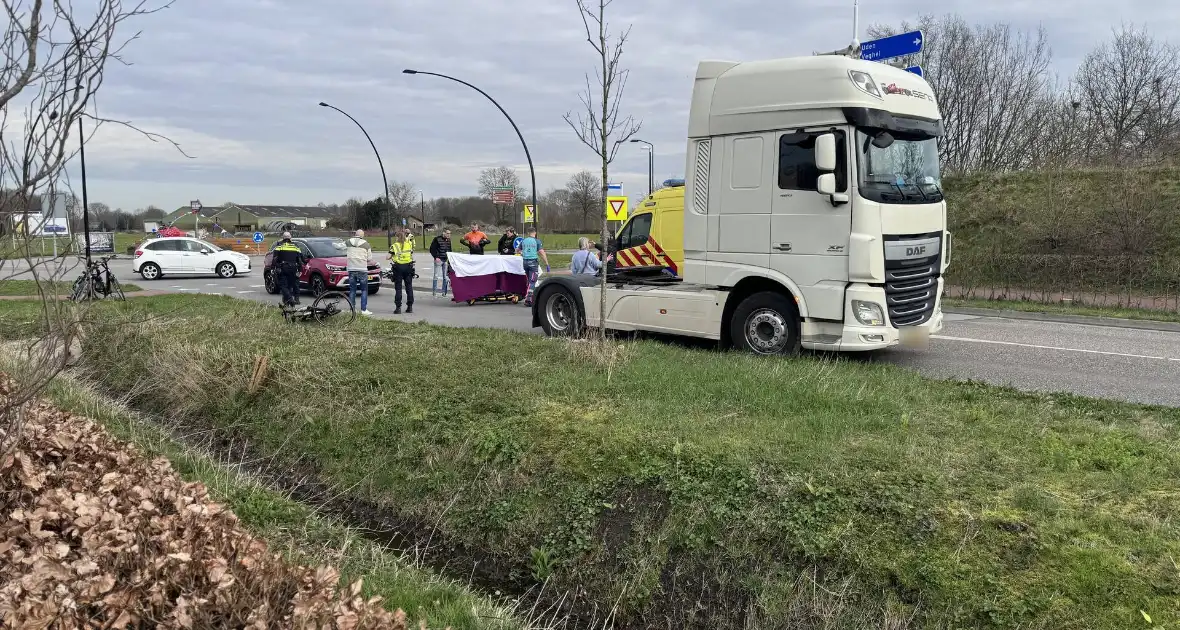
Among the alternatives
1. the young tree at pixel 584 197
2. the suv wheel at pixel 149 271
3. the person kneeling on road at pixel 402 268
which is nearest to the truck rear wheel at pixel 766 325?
the person kneeling on road at pixel 402 268

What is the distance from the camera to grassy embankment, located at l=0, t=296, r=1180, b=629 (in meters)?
3.74

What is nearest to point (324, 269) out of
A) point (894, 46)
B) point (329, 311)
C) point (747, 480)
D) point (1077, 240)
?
point (329, 311)

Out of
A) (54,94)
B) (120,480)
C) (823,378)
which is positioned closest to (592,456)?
(823,378)

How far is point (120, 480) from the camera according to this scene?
179 inches

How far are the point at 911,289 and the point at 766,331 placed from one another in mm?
1571

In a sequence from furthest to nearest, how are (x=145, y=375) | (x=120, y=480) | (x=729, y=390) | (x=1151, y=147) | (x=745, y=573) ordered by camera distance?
(x=1151, y=147)
(x=145, y=375)
(x=729, y=390)
(x=120, y=480)
(x=745, y=573)

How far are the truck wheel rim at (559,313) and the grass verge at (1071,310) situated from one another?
31.1 feet

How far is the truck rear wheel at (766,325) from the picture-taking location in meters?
8.34

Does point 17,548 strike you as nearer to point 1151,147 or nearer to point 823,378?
point 823,378

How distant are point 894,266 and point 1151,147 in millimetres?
24228

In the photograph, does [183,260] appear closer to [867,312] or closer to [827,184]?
[827,184]

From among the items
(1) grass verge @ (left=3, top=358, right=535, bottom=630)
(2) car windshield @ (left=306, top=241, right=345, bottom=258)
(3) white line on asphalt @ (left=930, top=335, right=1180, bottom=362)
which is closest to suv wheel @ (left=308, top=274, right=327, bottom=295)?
(2) car windshield @ (left=306, top=241, right=345, bottom=258)

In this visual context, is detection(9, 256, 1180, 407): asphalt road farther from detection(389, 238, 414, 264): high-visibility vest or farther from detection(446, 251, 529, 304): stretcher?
detection(446, 251, 529, 304): stretcher

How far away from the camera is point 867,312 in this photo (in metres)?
7.80
